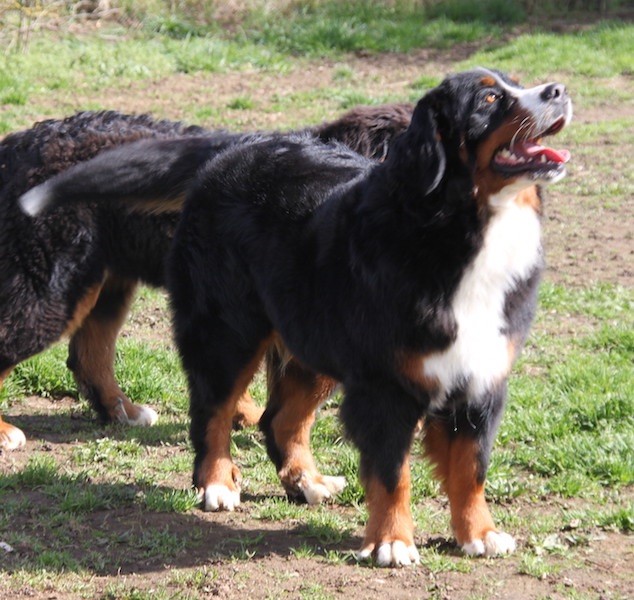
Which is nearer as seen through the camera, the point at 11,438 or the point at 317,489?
the point at 317,489

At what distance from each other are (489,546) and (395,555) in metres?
0.40

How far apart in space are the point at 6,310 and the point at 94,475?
1.14 metres

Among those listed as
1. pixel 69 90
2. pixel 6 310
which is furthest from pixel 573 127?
pixel 6 310

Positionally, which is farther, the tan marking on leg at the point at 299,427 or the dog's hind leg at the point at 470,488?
the tan marking on leg at the point at 299,427

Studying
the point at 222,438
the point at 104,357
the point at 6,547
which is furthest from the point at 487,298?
the point at 104,357

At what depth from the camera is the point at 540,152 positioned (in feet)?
12.8

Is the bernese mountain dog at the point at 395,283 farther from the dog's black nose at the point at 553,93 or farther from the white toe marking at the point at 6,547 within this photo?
the white toe marking at the point at 6,547

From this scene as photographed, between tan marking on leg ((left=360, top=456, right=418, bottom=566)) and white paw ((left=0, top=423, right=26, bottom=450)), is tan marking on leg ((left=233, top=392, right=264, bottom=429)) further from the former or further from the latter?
tan marking on leg ((left=360, top=456, right=418, bottom=566))

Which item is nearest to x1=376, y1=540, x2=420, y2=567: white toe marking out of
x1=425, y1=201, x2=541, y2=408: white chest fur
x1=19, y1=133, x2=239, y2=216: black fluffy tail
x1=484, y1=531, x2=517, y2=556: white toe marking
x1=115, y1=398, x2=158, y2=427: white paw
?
x1=484, y1=531, x2=517, y2=556: white toe marking

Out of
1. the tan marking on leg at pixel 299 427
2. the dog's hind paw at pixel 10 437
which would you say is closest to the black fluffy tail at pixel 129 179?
the tan marking on leg at pixel 299 427

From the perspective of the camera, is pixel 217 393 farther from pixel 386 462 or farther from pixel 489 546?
pixel 489 546

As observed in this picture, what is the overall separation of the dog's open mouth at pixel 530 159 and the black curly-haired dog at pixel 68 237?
1999mm

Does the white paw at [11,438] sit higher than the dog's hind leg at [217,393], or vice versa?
the dog's hind leg at [217,393]

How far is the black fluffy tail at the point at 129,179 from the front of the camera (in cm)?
511
